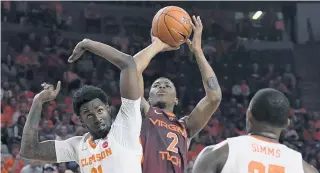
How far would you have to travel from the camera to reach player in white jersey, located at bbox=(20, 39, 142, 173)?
3508mm

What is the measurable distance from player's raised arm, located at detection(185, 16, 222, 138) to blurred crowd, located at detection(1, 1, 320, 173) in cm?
546

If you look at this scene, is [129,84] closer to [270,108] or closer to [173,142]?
[270,108]

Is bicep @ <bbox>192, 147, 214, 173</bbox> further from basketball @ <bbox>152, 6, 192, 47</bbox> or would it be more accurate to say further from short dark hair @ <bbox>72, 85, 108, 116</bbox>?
basketball @ <bbox>152, 6, 192, 47</bbox>

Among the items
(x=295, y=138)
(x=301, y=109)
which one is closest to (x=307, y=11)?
(x=301, y=109)

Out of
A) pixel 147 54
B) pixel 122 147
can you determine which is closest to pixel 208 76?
pixel 147 54

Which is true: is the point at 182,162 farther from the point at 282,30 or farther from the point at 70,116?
the point at 282,30

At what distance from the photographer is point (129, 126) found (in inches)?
139

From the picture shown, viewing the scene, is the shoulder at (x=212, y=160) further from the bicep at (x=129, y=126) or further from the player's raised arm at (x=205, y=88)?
the player's raised arm at (x=205, y=88)

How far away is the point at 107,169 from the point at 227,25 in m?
13.1

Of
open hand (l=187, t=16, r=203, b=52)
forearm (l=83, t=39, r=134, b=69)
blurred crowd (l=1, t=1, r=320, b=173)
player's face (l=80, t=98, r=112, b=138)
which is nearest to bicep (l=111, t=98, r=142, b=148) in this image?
player's face (l=80, t=98, r=112, b=138)

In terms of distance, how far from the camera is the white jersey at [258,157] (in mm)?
3021

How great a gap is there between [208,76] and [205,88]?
12 centimetres

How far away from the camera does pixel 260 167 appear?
119 inches

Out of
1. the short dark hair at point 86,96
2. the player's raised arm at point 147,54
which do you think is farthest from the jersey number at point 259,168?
the player's raised arm at point 147,54
